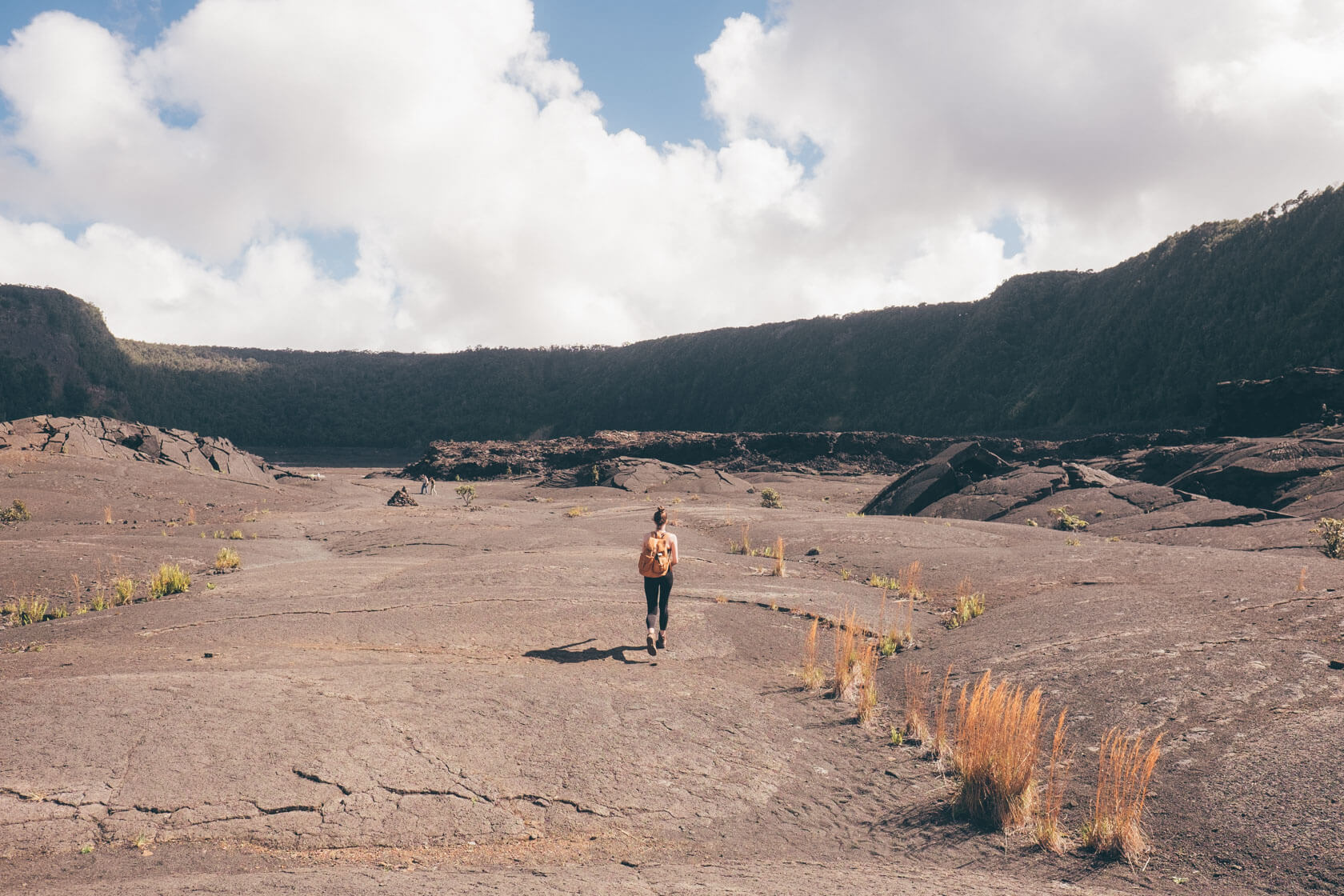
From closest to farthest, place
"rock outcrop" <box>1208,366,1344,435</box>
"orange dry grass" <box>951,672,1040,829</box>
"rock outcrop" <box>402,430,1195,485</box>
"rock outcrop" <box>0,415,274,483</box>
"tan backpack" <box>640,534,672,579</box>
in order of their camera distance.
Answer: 1. "orange dry grass" <box>951,672,1040,829</box>
2. "tan backpack" <box>640,534,672,579</box>
3. "rock outcrop" <box>1208,366,1344,435</box>
4. "rock outcrop" <box>0,415,274,483</box>
5. "rock outcrop" <box>402,430,1195,485</box>

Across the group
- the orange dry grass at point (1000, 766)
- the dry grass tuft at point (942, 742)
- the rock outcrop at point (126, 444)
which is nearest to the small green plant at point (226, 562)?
the dry grass tuft at point (942, 742)

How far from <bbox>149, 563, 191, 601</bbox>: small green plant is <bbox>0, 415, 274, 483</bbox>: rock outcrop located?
2207cm

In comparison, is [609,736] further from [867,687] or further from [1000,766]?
[1000,766]

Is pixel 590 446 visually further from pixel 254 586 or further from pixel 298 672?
pixel 298 672

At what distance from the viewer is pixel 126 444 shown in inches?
1341

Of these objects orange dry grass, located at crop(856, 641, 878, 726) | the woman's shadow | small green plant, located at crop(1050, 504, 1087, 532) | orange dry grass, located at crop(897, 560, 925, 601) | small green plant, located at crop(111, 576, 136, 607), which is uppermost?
small green plant, located at crop(1050, 504, 1087, 532)

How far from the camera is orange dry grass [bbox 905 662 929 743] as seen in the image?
6.68 meters

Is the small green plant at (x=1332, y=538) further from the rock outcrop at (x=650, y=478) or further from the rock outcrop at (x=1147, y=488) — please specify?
the rock outcrop at (x=650, y=478)

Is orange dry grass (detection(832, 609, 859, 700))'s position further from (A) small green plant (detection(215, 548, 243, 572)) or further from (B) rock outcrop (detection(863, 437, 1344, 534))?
(B) rock outcrop (detection(863, 437, 1344, 534))

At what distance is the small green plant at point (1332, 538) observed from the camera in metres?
13.4

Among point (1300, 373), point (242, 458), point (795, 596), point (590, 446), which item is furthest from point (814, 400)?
point (795, 596)

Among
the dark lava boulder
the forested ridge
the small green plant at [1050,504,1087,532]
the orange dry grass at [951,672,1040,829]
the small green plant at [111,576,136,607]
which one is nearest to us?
the orange dry grass at [951,672,1040,829]

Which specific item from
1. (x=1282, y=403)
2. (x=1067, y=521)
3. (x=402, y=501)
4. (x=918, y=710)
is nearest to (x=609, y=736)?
(x=918, y=710)

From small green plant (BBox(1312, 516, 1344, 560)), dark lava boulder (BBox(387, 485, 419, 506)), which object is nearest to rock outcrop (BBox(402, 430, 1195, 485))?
dark lava boulder (BBox(387, 485, 419, 506))
